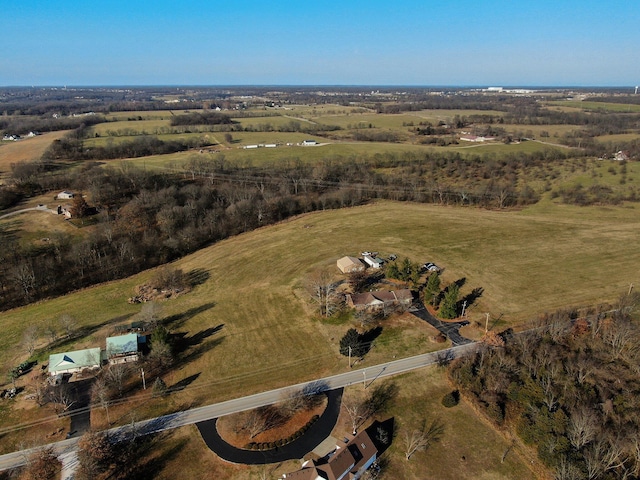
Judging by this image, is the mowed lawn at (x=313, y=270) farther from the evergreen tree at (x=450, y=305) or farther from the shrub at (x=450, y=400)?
the shrub at (x=450, y=400)

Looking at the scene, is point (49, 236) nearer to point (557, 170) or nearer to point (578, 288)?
point (578, 288)

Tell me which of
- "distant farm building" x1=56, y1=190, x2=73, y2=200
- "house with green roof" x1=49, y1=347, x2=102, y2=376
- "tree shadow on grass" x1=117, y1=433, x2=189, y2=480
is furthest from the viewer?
"distant farm building" x1=56, y1=190, x2=73, y2=200

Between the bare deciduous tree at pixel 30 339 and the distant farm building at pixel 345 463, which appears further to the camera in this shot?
the bare deciduous tree at pixel 30 339

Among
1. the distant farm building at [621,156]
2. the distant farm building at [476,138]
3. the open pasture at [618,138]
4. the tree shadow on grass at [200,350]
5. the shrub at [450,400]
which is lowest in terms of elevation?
the tree shadow on grass at [200,350]

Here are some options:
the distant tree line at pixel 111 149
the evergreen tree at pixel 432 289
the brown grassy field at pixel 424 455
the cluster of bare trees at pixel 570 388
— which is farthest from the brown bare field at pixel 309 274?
the distant tree line at pixel 111 149

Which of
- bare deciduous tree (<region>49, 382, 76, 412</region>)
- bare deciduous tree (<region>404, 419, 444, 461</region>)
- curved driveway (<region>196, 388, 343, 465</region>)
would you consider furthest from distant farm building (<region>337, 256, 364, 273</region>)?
bare deciduous tree (<region>49, 382, 76, 412</region>)

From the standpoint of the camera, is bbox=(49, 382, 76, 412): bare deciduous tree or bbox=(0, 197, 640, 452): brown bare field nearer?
bbox=(49, 382, 76, 412): bare deciduous tree

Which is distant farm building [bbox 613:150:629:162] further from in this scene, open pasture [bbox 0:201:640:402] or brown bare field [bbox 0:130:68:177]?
brown bare field [bbox 0:130:68:177]

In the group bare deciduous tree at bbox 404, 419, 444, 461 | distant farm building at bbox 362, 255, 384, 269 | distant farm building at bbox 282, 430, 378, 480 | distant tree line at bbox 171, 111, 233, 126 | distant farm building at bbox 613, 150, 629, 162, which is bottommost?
bare deciduous tree at bbox 404, 419, 444, 461
